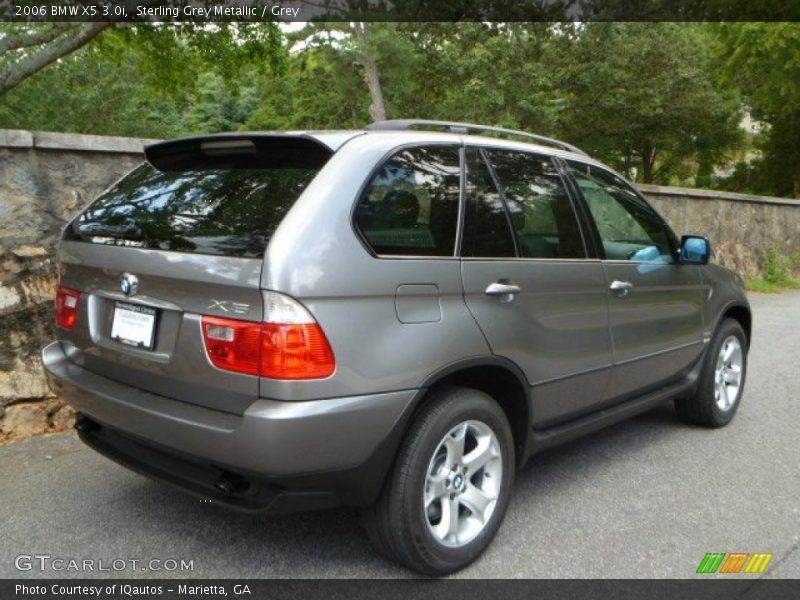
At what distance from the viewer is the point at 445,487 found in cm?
282

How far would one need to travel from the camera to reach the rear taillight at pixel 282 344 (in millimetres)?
2365

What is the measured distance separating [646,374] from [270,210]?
240cm

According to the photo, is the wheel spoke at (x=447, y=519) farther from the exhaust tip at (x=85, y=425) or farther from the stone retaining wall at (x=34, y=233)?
the stone retaining wall at (x=34, y=233)

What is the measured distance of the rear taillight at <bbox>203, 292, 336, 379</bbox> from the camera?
2365 millimetres

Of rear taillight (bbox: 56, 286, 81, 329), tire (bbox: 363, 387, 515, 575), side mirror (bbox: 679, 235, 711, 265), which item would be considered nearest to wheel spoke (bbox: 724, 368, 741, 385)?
side mirror (bbox: 679, 235, 711, 265)

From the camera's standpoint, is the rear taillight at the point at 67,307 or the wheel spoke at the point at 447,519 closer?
the wheel spoke at the point at 447,519

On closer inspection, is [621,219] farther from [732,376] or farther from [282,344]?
[282,344]

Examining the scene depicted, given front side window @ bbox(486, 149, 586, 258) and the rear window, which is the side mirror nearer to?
front side window @ bbox(486, 149, 586, 258)

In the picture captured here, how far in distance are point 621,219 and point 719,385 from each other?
59.6 inches

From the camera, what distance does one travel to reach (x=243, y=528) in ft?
10.5

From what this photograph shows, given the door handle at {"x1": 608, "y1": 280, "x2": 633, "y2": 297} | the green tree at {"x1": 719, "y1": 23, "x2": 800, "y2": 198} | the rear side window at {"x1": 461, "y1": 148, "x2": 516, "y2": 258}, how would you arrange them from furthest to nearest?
the green tree at {"x1": 719, "y1": 23, "x2": 800, "y2": 198} < the door handle at {"x1": 608, "y1": 280, "x2": 633, "y2": 297} < the rear side window at {"x1": 461, "y1": 148, "x2": 516, "y2": 258}

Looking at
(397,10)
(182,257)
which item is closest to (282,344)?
(182,257)
